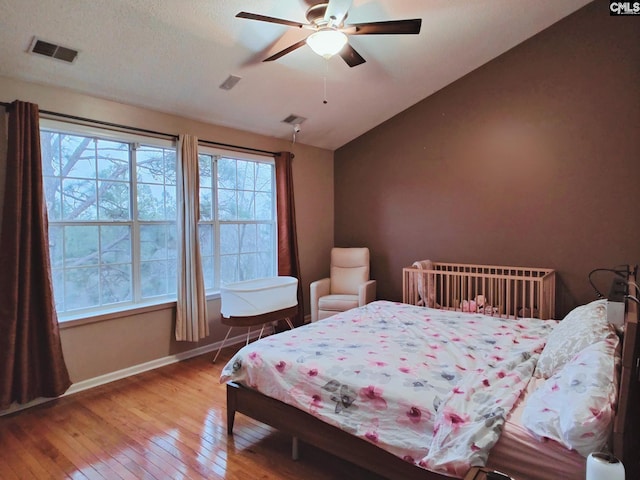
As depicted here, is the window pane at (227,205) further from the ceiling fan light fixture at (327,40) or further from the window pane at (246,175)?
the ceiling fan light fixture at (327,40)

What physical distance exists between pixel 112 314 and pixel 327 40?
8.94ft

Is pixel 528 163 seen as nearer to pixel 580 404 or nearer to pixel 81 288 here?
pixel 580 404

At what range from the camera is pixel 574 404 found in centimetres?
138

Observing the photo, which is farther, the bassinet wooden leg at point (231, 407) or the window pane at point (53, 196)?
the window pane at point (53, 196)

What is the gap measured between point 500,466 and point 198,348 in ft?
10.3

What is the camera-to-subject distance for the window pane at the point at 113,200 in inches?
130

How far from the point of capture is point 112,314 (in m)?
3.26

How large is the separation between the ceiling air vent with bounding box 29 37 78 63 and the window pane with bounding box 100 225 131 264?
4.33ft

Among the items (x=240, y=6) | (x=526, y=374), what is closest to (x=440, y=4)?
(x=240, y=6)

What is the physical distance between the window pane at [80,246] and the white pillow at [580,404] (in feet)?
10.7

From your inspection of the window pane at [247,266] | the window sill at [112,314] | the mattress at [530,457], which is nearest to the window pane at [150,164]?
the window sill at [112,314]

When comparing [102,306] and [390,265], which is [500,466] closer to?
[102,306]

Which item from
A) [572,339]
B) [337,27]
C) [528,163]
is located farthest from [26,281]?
[528,163]

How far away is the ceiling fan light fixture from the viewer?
7.60 ft
